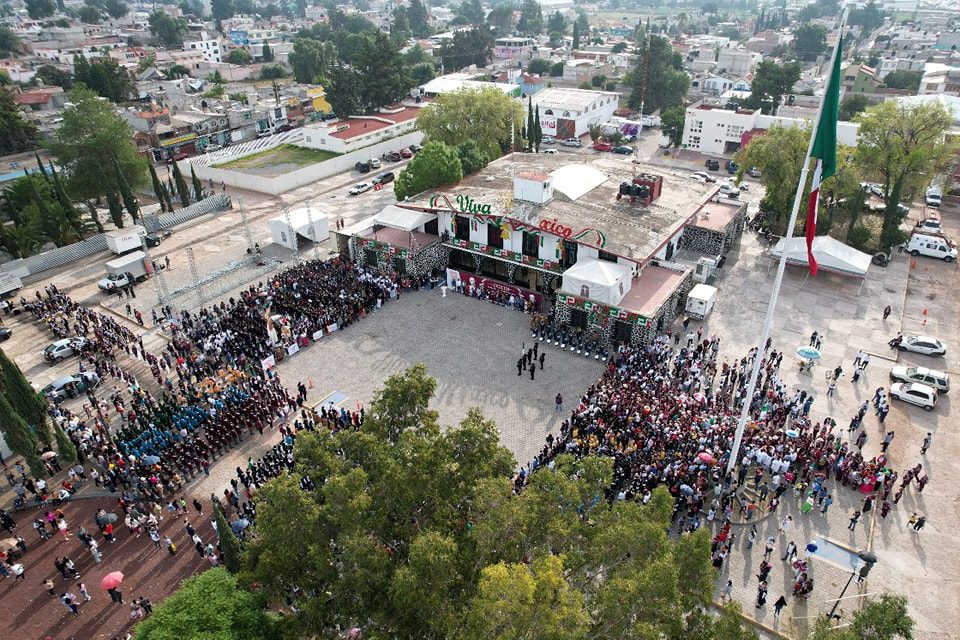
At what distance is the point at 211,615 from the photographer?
1288cm

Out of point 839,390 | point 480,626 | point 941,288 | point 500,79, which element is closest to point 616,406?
point 839,390

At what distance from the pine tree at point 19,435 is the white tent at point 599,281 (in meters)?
23.8

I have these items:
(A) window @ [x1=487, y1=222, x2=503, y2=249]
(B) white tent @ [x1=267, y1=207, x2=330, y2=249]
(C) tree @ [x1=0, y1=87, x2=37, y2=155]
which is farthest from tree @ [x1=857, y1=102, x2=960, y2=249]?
(C) tree @ [x1=0, y1=87, x2=37, y2=155]

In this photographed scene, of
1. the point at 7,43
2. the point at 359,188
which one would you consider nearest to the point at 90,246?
the point at 359,188

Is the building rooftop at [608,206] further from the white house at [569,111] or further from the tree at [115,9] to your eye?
the tree at [115,9]

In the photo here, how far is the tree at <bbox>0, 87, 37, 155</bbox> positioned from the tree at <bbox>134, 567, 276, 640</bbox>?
76.4 m

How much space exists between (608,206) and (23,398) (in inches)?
1183

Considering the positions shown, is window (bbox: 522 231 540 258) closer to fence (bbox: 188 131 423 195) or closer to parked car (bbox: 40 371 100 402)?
parked car (bbox: 40 371 100 402)

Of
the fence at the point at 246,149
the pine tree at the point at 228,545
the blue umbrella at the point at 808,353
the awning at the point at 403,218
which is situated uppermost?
the awning at the point at 403,218

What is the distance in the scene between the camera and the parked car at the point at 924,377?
2661cm

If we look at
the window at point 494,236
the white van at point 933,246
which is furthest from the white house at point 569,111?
the white van at point 933,246

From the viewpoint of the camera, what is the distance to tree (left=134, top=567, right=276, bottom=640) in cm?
1263

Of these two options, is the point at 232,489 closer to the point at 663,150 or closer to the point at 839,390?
the point at 839,390

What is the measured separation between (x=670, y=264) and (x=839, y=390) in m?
10.7
